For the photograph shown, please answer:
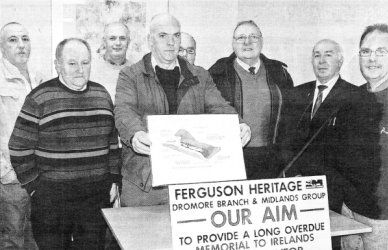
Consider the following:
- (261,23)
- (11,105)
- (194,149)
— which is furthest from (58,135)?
(261,23)

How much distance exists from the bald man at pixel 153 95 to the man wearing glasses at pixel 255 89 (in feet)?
0.32

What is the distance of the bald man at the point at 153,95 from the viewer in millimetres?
2082

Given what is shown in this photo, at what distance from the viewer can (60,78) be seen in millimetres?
2002

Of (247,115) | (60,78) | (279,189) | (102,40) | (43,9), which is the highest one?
(43,9)

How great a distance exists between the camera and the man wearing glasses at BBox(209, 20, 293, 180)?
2.21 meters

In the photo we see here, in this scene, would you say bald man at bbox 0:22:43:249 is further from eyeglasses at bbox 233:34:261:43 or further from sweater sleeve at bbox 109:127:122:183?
eyeglasses at bbox 233:34:261:43

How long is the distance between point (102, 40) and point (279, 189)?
3.38 ft

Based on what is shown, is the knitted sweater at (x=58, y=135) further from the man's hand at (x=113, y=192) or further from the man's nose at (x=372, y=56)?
the man's nose at (x=372, y=56)

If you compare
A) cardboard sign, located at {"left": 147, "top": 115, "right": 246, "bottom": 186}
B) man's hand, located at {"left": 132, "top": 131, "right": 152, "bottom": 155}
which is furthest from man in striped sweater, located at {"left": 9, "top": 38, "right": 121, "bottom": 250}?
cardboard sign, located at {"left": 147, "top": 115, "right": 246, "bottom": 186}

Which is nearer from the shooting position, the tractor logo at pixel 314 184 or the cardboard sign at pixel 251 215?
the cardboard sign at pixel 251 215

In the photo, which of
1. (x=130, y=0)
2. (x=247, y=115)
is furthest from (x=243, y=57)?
(x=130, y=0)

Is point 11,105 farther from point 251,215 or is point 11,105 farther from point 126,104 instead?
point 251,215

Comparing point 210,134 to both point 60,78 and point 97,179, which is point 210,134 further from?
point 60,78

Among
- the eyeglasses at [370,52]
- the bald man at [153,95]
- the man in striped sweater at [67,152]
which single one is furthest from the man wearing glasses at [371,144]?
the man in striped sweater at [67,152]
